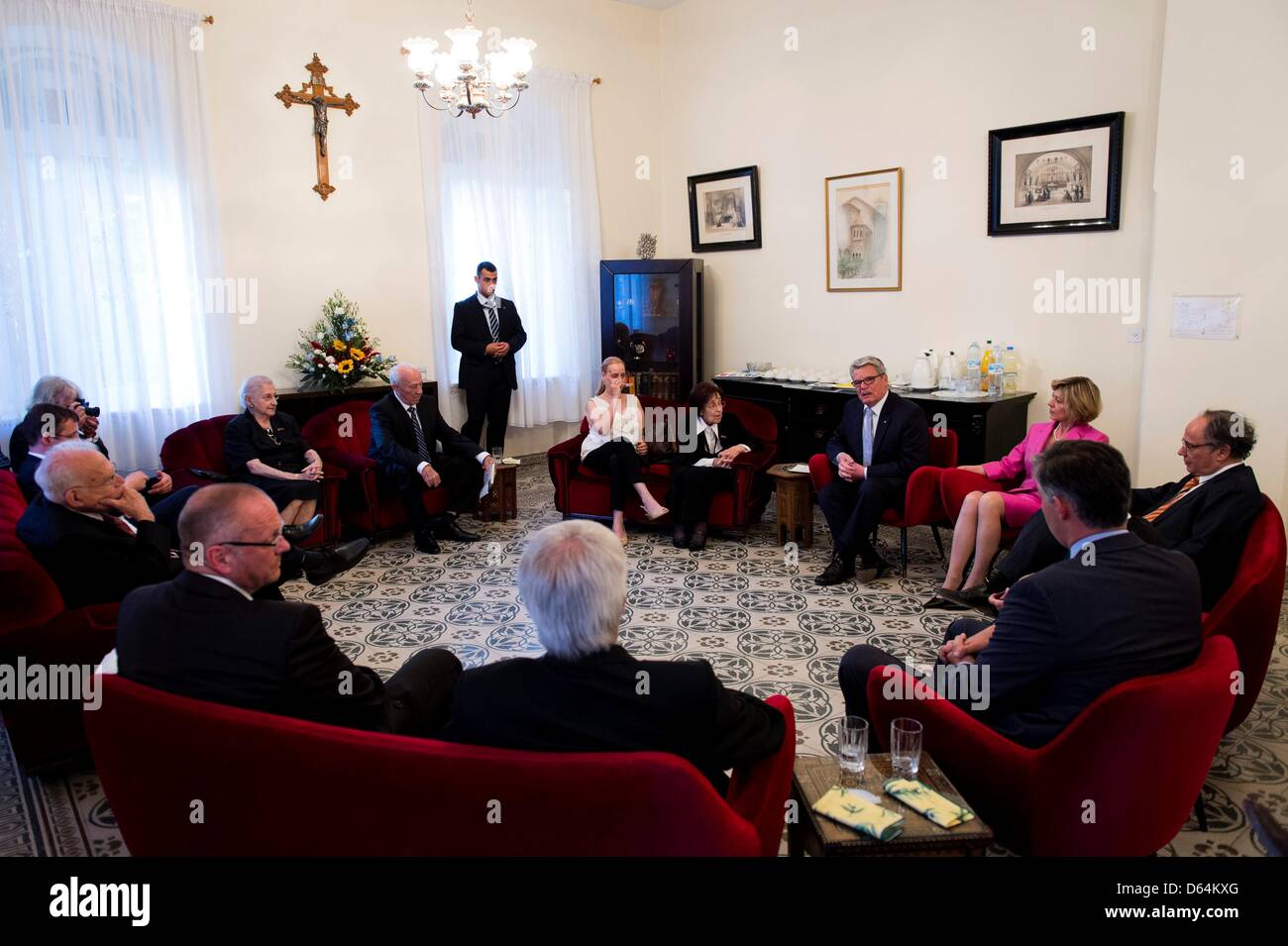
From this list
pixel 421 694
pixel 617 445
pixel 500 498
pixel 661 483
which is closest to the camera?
pixel 421 694

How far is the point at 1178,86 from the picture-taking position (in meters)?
5.45

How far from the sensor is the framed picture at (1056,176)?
6066 millimetres

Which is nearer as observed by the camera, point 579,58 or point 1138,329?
point 1138,329

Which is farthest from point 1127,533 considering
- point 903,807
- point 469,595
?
point 469,595

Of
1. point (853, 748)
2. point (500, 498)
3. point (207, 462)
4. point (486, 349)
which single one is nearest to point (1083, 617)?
point (853, 748)

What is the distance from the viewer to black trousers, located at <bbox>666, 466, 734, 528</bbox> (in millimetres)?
6363

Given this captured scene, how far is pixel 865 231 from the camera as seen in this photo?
7.67m

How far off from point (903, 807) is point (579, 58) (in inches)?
328

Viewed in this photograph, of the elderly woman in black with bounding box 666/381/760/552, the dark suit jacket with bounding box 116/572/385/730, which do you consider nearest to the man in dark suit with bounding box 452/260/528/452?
the elderly woman in black with bounding box 666/381/760/552

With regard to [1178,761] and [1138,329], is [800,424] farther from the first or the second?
[1178,761]

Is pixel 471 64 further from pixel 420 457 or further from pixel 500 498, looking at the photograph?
pixel 500 498

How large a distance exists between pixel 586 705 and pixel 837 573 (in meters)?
3.92
